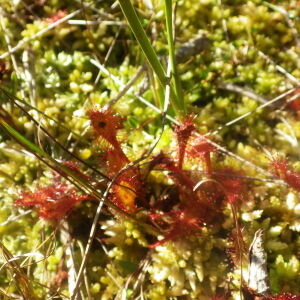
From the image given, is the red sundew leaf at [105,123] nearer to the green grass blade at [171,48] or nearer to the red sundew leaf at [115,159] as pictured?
the red sundew leaf at [115,159]

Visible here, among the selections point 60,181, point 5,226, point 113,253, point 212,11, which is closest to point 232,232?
point 113,253

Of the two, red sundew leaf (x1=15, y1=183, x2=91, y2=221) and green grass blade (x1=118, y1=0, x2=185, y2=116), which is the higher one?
green grass blade (x1=118, y1=0, x2=185, y2=116)

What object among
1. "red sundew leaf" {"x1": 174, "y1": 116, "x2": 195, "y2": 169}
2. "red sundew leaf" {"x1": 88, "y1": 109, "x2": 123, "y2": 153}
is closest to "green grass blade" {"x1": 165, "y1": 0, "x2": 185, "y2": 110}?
"red sundew leaf" {"x1": 174, "y1": 116, "x2": 195, "y2": 169}

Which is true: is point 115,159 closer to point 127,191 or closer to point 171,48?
point 127,191

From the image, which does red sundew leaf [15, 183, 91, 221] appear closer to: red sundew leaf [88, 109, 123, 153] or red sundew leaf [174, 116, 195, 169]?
red sundew leaf [88, 109, 123, 153]

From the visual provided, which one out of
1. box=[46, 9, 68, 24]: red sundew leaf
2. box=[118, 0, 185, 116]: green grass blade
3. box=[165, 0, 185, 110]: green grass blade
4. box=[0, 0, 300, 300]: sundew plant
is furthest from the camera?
box=[46, 9, 68, 24]: red sundew leaf

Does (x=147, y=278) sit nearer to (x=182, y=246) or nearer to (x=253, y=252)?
(x=182, y=246)

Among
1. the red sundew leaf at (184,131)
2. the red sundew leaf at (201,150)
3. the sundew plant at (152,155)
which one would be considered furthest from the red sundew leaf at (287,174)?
the red sundew leaf at (184,131)

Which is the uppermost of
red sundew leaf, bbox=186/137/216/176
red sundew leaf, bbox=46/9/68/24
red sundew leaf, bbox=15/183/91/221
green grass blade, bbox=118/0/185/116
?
red sundew leaf, bbox=46/9/68/24

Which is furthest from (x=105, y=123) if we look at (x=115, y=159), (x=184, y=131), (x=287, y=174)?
(x=287, y=174)
